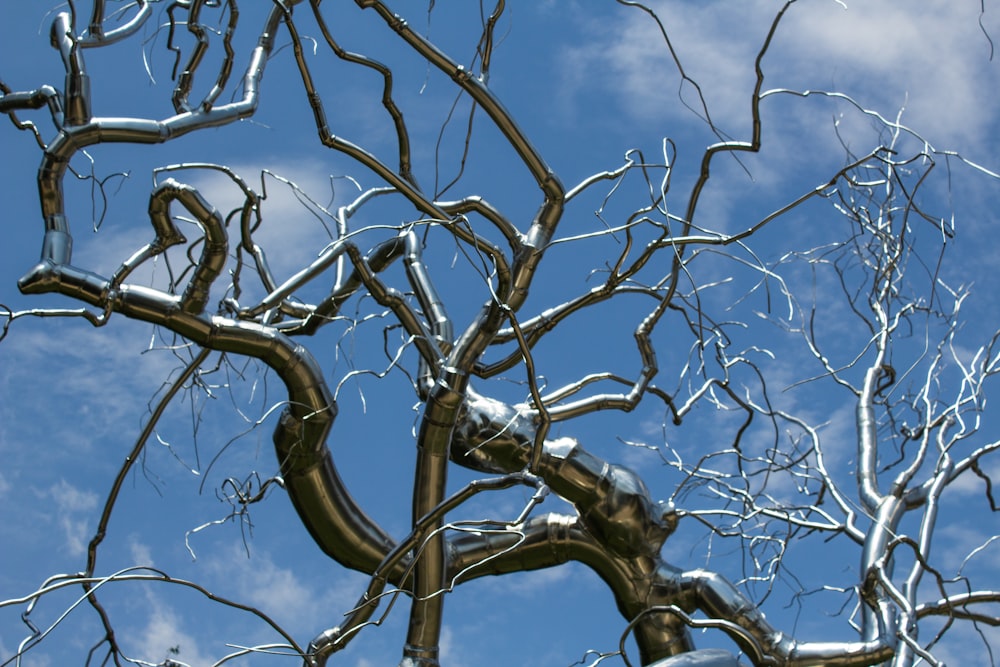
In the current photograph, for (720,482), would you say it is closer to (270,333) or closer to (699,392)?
(699,392)

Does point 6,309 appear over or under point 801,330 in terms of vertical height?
under

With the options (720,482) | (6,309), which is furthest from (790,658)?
(6,309)

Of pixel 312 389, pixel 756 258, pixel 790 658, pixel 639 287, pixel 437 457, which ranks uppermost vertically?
pixel 639 287

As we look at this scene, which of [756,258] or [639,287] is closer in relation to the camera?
[756,258]

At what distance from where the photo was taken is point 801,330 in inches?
237

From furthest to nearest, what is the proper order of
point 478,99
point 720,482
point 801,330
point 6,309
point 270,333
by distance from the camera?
point 801,330
point 720,482
point 478,99
point 270,333
point 6,309

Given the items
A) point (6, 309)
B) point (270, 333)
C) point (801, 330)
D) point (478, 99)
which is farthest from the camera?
point (801, 330)

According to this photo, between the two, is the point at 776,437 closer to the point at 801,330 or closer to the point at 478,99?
the point at 801,330

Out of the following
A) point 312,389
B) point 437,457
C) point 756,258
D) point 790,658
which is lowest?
point 790,658

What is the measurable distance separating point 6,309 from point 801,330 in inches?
146

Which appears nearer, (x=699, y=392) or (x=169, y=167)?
(x=169, y=167)

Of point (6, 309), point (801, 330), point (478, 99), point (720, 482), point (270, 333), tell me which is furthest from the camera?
point (801, 330)

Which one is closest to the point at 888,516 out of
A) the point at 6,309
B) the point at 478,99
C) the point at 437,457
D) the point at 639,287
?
the point at 639,287

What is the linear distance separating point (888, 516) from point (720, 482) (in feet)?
2.52
